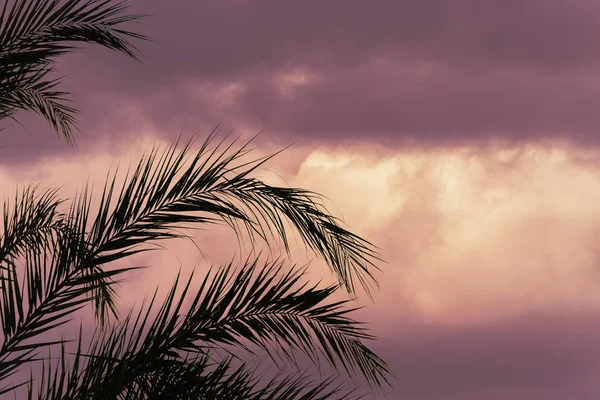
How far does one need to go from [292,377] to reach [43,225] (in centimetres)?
337

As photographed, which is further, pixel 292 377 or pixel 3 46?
pixel 3 46

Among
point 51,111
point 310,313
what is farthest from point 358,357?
point 51,111

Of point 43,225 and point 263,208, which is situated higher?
point 43,225

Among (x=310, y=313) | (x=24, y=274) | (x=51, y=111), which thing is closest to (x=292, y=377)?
(x=310, y=313)

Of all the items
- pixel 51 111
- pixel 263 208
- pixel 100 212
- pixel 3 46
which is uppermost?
pixel 51 111

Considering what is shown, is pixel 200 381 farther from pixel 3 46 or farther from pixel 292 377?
pixel 3 46

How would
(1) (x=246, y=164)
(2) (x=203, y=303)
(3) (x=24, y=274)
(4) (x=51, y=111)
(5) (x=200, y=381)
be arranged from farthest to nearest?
(4) (x=51, y=111)
(1) (x=246, y=164)
(3) (x=24, y=274)
(2) (x=203, y=303)
(5) (x=200, y=381)

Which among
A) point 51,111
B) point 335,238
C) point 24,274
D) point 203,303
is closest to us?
point 203,303

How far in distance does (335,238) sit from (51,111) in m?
3.49

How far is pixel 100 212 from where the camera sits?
4148mm

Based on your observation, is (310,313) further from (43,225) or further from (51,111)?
(51,111)

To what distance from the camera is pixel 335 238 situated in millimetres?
4723

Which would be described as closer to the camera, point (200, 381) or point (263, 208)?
point (200, 381)

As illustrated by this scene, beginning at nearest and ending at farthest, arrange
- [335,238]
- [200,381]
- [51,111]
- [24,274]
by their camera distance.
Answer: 1. [200,381]
2. [24,274]
3. [335,238]
4. [51,111]
